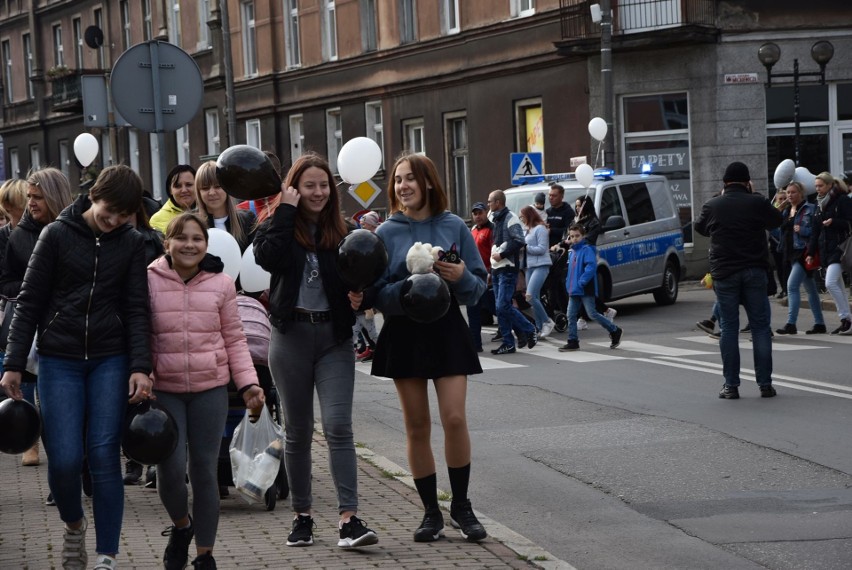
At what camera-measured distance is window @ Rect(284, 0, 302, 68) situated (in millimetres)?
39438

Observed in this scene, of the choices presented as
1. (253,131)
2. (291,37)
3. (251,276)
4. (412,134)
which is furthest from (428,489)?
(253,131)

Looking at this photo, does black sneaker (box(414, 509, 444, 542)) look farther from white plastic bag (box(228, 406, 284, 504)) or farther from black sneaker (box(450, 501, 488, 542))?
white plastic bag (box(228, 406, 284, 504))

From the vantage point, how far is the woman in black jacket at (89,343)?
18.9ft

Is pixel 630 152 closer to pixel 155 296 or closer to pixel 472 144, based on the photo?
pixel 472 144

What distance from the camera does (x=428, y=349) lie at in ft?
→ 21.4

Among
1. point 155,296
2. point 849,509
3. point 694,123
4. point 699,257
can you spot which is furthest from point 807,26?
point 155,296

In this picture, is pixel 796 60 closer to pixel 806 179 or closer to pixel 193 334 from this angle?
pixel 806 179

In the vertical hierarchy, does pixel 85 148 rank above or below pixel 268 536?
above

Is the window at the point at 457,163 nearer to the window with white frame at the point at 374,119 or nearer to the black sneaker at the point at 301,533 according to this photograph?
the window with white frame at the point at 374,119

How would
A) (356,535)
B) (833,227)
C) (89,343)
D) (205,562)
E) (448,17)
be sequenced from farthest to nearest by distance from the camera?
(448,17) < (833,227) < (356,535) < (205,562) < (89,343)

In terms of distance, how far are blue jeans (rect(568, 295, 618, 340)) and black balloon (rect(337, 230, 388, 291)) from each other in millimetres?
10012

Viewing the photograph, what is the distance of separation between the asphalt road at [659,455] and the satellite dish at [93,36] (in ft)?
122

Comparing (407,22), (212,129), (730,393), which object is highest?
(407,22)

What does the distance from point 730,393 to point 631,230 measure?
368 inches
